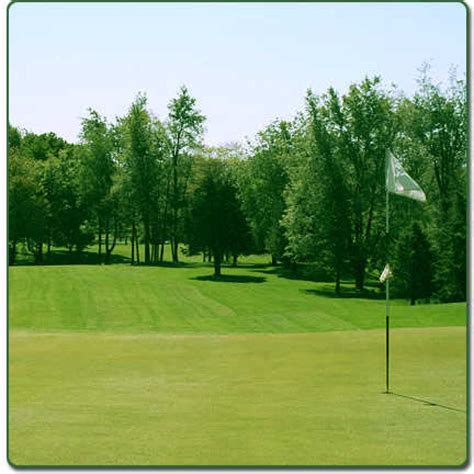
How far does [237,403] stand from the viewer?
34.5ft

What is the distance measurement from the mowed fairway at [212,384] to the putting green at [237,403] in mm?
22

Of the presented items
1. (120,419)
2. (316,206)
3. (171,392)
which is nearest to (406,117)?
(316,206)

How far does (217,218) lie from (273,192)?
8.64 m

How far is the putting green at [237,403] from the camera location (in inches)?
307

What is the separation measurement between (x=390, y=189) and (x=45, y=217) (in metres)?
6.61

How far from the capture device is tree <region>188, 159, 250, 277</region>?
3095 centimetres

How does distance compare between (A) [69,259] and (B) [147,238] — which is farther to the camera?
(B) [147,238]

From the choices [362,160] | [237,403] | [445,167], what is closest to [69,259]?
[237,403]

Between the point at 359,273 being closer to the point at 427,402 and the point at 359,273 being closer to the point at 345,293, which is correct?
the point at 345,293

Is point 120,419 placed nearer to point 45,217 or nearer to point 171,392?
point 171,392

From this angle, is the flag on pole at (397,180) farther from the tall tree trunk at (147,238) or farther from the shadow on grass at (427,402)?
the tall tree trunk at (147,238)


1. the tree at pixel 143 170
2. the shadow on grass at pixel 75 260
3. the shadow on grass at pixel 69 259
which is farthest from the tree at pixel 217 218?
the shadow on grass at pixel 69 259

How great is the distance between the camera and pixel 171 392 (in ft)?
38.0

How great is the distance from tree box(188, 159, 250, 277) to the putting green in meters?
13.2
